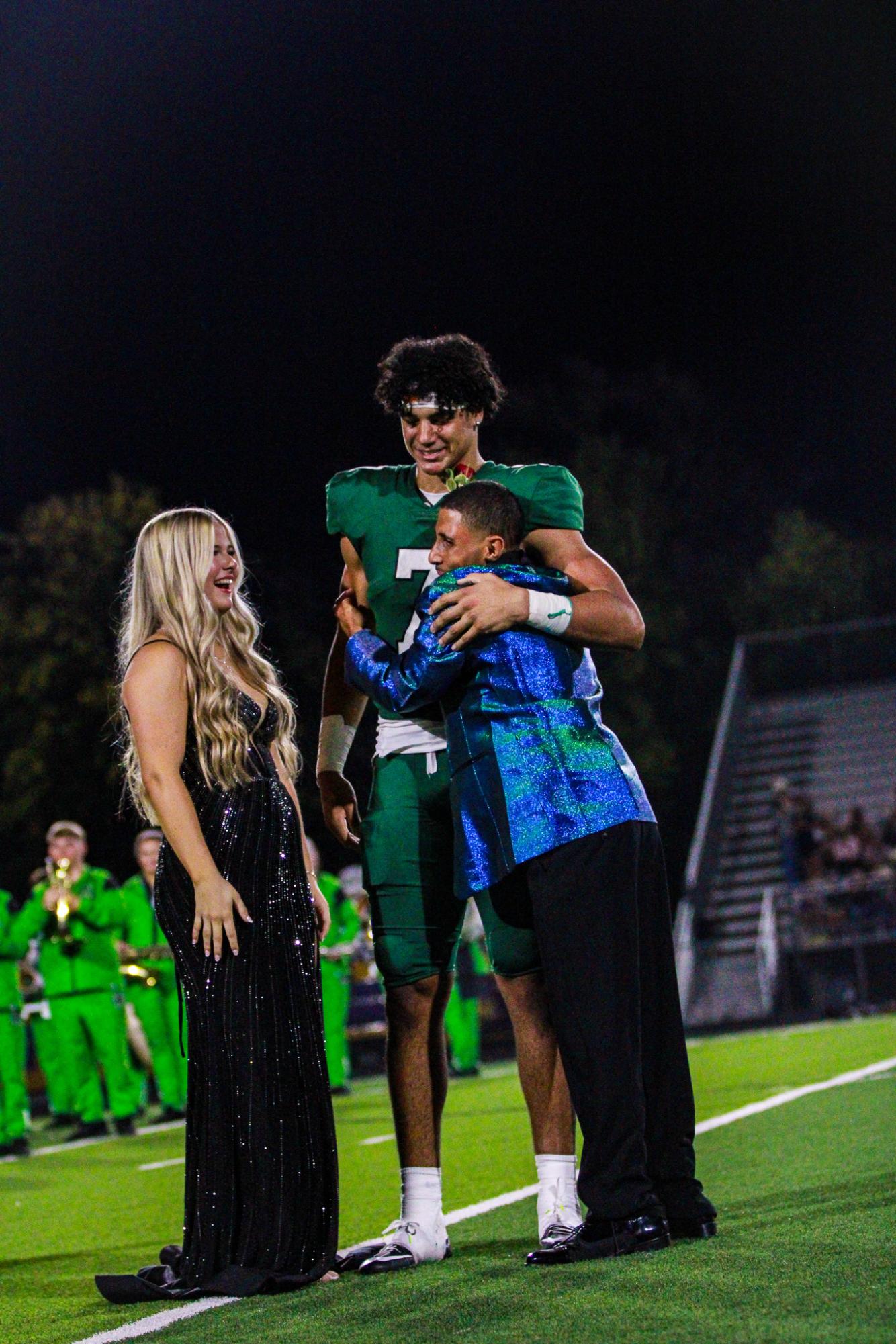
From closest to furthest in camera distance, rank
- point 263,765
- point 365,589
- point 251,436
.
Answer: point 263,765
point 365,589
point 251,436

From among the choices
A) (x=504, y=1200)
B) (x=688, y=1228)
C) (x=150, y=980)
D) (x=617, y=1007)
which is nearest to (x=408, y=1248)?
(x=688, y=1228)

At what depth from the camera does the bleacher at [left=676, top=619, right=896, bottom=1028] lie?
25719 mm

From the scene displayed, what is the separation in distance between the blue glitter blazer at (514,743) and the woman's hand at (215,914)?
57 centimetres

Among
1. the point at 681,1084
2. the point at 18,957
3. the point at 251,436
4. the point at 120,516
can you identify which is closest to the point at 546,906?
the point at 681,1084

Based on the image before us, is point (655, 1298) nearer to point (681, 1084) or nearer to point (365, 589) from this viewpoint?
point (681, 1084)

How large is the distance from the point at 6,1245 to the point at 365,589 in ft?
9.18

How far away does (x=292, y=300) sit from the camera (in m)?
36.1

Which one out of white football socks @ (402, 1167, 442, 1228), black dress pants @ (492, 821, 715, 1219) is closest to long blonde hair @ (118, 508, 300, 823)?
black dress pants @ (492, 821, 715, 1219)

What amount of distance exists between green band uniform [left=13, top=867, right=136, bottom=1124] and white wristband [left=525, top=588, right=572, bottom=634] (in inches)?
356

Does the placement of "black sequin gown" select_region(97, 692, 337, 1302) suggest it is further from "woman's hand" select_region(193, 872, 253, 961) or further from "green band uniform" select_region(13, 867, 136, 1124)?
"green band uniform" select_region(13, 867, 136, 1124)

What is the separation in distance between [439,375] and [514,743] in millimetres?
1113

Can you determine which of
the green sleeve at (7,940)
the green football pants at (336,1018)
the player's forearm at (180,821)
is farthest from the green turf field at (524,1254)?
the green football pants at (336,1018)

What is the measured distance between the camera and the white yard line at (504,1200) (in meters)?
3.72

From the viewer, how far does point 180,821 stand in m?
4.29
